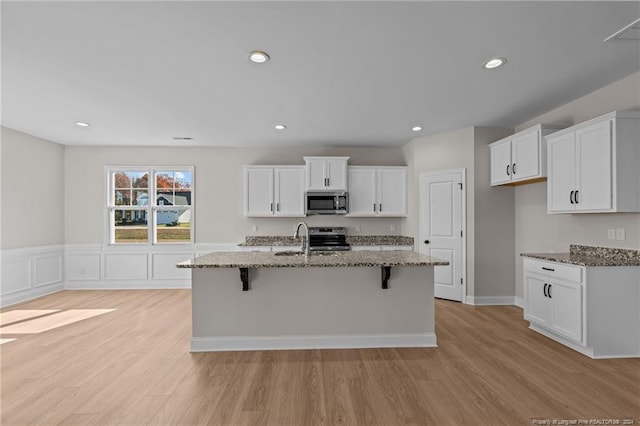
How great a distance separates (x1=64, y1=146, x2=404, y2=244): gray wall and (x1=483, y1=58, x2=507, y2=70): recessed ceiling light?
3.08 metres

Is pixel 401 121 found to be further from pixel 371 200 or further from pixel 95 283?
pixel 95 283

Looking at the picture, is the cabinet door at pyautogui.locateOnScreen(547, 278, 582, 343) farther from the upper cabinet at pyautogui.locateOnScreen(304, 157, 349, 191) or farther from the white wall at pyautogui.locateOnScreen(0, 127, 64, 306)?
the white wall at pyautogui.locateOnScreen(0, 127, 64, 306)

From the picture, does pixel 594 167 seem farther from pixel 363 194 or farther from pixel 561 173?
pixel 363 194

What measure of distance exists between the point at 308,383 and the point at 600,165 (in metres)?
3.32

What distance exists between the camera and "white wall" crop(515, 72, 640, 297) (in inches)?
Result: 112

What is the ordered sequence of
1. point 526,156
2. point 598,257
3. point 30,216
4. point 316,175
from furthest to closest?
point 316,175
point 30,216
point 526,156
point 598,257

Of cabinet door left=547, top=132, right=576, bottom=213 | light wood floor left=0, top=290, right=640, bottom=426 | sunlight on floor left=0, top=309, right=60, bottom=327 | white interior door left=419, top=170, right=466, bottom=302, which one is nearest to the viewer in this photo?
light wood floor left=0, top=290, right=640, bottom=426

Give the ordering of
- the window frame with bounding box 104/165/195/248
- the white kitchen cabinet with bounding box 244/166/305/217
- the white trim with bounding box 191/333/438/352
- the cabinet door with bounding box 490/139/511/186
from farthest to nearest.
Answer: the window frame with bounding box 104/165/195/248 < the white kitchen cabinet with bounding box 244/166/305/217 < the cabinet door with bounding box 490/139/511/186 < the white trim with bounding box 191/333/438/352

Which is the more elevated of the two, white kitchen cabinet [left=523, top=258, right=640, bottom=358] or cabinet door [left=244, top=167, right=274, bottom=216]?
cabinet door [left=244, top=167, right=274, bottom=216]

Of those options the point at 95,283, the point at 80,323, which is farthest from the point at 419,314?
the point at 95,283

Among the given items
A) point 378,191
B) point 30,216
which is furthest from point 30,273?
point 378,191

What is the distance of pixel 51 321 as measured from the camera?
144 inches

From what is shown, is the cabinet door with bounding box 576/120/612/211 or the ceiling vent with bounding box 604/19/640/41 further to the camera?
the cabinet door with bounding box 576/120/612/211

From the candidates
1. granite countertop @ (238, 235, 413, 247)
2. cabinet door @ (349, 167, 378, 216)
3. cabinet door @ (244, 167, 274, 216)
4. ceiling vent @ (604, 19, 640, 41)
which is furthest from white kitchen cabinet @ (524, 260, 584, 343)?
cabinet door @ (244, 167, 274, 216)
